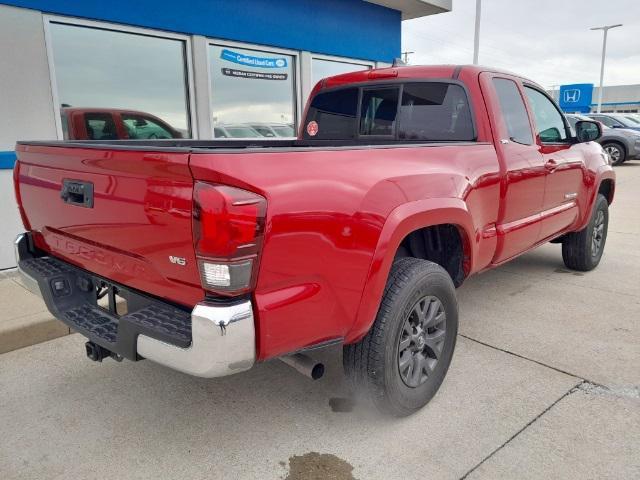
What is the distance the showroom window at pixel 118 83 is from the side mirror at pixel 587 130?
14.9 ft

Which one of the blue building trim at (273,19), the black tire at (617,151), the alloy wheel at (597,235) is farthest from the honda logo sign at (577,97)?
the alloy wheel at (597,235)

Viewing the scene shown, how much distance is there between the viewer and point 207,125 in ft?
22.2

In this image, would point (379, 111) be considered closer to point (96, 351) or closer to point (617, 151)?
point (96, 351)

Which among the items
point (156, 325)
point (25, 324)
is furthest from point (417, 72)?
point (25, 324)

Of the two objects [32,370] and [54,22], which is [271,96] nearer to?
[54,22]

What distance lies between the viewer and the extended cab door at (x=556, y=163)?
4.08 m

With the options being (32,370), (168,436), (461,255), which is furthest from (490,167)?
(32,370)

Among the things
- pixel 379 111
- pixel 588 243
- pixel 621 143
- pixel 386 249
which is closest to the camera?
pixel 386 249

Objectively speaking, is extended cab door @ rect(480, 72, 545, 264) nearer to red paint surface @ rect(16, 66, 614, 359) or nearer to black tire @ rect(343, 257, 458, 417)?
red paint surface @ rect(16, 66, 614, 359)

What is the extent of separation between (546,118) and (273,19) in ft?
14.3

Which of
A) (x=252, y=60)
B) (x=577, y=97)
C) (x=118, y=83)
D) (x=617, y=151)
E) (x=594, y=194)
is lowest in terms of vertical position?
(x=617, y=151)

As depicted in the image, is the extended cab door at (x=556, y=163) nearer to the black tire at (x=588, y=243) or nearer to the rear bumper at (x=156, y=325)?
the black tire at (x=588, y=243)

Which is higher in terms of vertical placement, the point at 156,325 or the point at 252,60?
the point at 252,60

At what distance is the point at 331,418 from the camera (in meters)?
2.80
